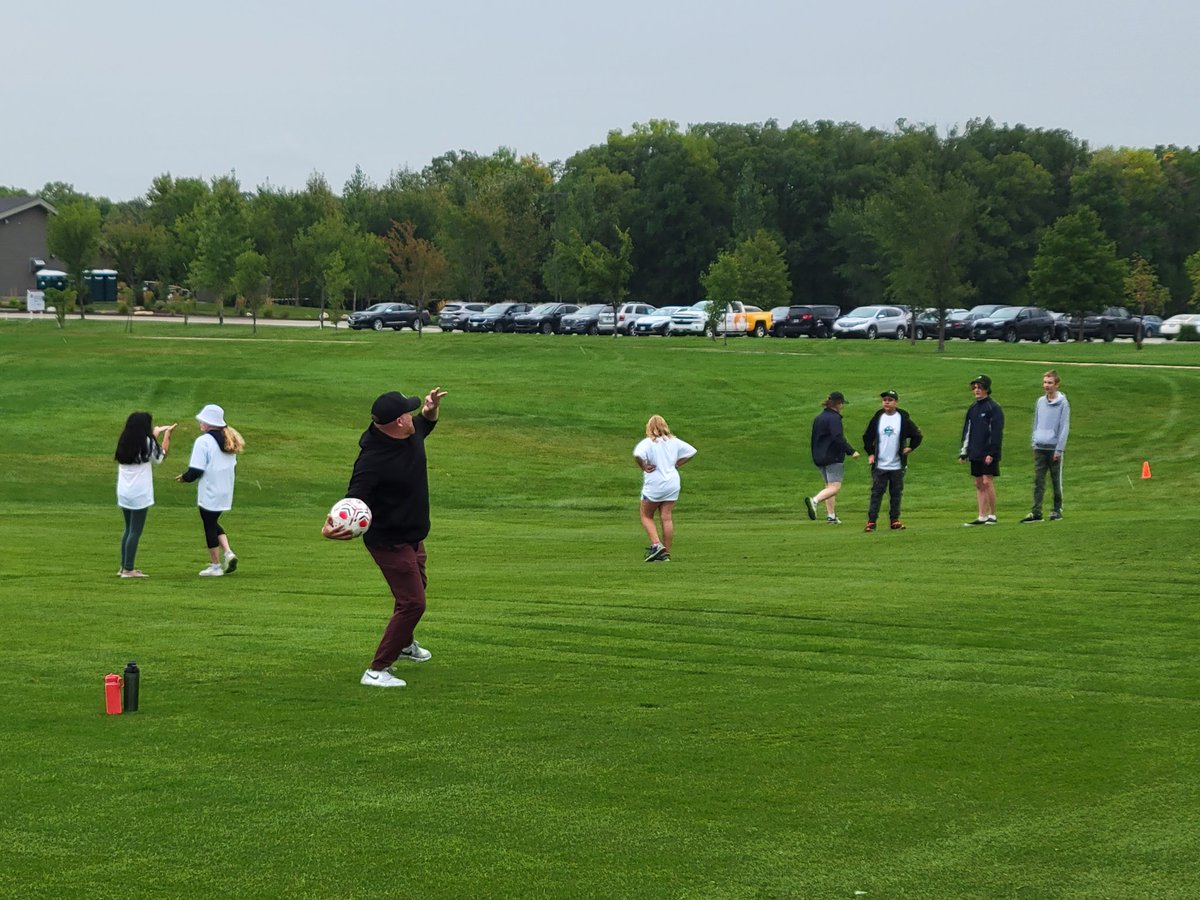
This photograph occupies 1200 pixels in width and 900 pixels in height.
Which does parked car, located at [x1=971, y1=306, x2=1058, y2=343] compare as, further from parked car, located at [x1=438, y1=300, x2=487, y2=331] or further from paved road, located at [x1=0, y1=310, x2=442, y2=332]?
paved road, located at [x1=0, y1=310, x2=442, y2=332]

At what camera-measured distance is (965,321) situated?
7844cm

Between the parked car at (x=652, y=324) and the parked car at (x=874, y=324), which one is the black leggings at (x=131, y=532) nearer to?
the parked car at (x=874, y=324)

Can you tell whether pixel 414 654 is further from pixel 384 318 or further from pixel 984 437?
pixel 384 318

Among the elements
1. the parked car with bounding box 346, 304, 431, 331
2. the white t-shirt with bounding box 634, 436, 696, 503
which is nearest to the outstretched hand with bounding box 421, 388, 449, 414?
the white t-shirt with bounding box 634, 436, 696, 503

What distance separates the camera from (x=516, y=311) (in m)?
85.3

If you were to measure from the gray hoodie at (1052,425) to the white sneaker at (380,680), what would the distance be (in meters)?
13.0

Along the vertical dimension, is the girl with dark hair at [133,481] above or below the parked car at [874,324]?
below

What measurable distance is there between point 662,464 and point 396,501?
27.4 feet

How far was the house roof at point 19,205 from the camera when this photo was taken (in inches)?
4158

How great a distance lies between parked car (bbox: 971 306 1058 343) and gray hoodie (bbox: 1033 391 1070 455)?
5387cm

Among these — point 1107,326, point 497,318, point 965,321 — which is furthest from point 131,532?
point 1107,326

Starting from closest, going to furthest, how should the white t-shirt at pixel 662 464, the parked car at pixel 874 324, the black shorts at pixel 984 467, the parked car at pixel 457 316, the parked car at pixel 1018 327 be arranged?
the white t-shirt at pixel 662 464
the black shorts at pixel 984 467
the parked car at pixel 1018 327
the parked car at pixel 874 324
the parked car at pixel 457 316

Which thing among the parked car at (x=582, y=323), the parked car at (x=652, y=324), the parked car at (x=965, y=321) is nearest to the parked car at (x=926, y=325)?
the parked car at (x=965, y=321)

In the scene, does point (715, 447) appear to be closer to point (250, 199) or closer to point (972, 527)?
point (972, 527)
